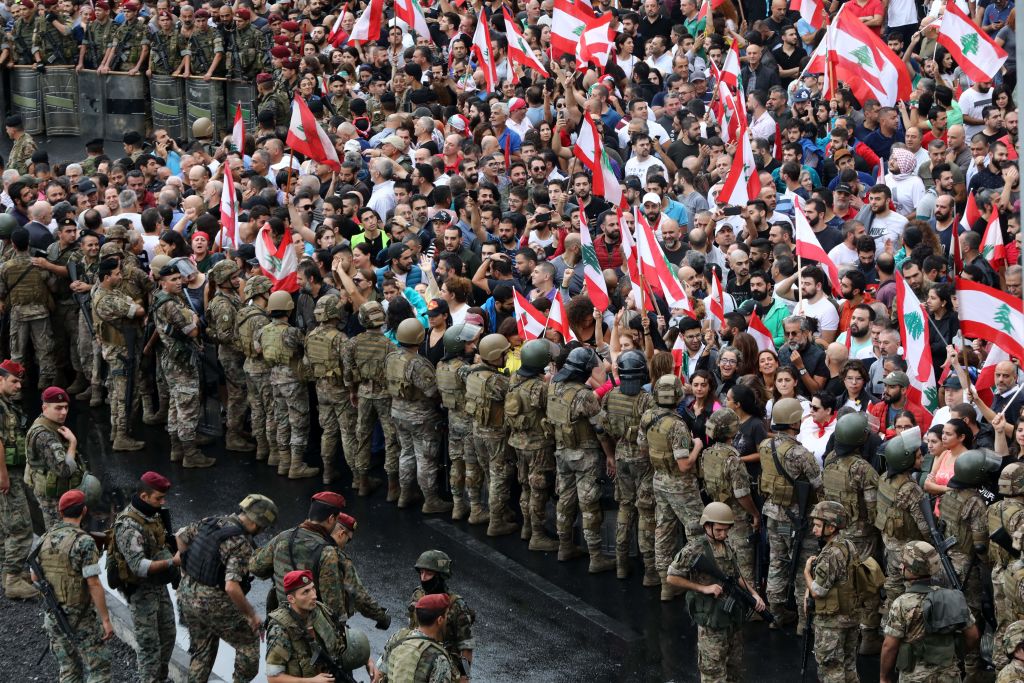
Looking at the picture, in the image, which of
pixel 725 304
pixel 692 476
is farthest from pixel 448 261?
pixel 692 476

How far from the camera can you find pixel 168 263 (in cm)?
1741

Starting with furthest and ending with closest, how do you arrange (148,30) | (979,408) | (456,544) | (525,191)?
(148,30) < (525,191) < (456,544) < (979,408)

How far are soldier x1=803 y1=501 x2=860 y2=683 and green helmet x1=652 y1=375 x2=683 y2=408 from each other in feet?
6.37

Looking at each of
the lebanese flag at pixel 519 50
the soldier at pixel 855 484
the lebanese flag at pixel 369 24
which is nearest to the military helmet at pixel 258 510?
the soldier at pixel 855 484

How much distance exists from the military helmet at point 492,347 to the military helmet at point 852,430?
3.50m

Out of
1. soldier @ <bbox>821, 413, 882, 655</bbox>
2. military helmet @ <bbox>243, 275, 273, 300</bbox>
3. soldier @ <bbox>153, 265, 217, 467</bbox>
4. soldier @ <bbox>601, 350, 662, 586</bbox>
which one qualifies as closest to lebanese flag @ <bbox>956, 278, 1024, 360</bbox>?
soldier @ <bbox>821, 413, 882, 655</bbox>

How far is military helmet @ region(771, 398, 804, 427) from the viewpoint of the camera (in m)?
13.2

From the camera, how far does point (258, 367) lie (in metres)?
17.3

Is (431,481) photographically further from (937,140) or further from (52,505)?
(937,140)

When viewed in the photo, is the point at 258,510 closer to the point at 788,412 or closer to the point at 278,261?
the point at 788,412

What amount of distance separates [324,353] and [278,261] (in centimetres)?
183

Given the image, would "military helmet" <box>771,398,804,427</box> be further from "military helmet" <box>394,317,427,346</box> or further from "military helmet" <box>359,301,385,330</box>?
"military helmet" <box>359,301,385,330</box>

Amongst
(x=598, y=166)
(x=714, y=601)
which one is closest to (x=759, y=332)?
(x=714, y=601)

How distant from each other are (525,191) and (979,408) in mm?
7332
